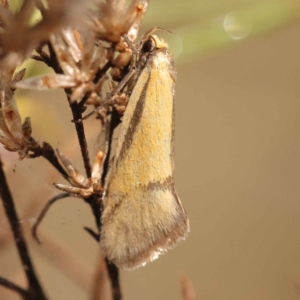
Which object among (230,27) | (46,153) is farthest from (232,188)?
(46,153)

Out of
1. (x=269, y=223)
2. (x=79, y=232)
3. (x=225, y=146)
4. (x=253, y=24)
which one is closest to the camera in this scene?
(x=253, y=24)

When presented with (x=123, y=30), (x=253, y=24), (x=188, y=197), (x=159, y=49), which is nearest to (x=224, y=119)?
(x=188, y=197)

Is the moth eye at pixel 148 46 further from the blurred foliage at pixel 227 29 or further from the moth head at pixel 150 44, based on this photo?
the blurred foliage at pixel 227 29

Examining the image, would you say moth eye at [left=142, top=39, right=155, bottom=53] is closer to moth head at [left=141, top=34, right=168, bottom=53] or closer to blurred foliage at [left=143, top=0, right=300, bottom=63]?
moth head at [left=141, top=34, right=168, bottom=53]

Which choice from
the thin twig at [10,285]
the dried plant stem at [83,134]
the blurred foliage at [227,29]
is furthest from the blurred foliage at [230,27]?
the thin twig at [10,285]

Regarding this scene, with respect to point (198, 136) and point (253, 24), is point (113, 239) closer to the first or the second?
point (253, 24)

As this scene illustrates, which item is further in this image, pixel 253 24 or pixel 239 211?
pixel 239 211

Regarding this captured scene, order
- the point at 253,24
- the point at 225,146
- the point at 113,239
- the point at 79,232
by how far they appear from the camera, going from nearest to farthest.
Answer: the point at 113,239 < the point at 253,24 < the point at 79,232 < the point at 225,146
